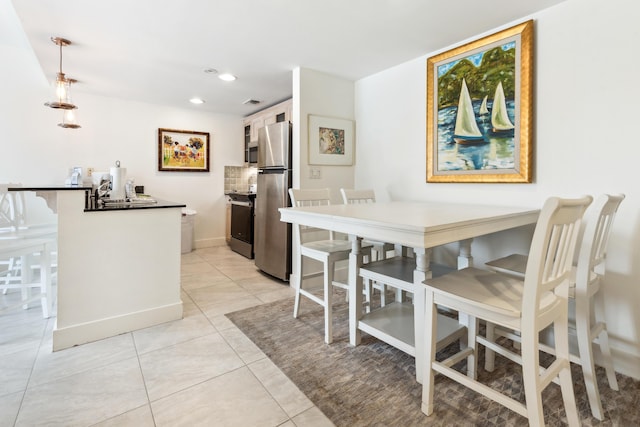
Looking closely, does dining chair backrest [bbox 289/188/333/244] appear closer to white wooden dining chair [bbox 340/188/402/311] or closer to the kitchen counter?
white wooden dining chair [bbox 340/188/402/311]

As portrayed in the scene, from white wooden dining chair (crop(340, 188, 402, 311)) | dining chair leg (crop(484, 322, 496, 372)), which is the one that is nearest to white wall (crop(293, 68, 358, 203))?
white wooden dining chair (crop(340, 188, 402, 311))

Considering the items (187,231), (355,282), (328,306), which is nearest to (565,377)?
(355,282)

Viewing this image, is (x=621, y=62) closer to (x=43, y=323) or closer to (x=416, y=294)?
(x=416, y=294)

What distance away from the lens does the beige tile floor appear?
55.4 inches

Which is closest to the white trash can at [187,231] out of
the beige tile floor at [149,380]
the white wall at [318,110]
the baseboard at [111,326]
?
the beige tile floor at [149,380]

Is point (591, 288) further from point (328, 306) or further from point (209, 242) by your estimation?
point (209, 242)

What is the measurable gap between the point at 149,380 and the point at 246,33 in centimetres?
241

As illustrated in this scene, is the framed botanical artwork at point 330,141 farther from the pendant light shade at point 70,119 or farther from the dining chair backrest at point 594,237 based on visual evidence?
the pendant light shade at point 70,119

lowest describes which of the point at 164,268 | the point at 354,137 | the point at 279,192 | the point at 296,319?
the point at 296,319

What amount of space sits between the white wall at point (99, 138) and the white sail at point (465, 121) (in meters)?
3.72

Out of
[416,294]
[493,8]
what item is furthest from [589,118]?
[416,294]

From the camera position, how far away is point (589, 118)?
6.20 feet

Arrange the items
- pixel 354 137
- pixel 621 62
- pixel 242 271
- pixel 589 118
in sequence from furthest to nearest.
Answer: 1. pixel 242 271
2. pixel 354 137
3. pixel 589 118
4. pixel 621 62

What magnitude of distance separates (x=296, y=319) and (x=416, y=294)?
3.86ft
